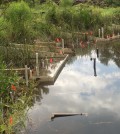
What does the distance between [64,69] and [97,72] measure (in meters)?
1.71

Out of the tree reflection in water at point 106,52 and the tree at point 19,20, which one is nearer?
the tree at point 19,20

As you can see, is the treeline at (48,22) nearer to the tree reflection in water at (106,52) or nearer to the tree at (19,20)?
the tree at (19,20)

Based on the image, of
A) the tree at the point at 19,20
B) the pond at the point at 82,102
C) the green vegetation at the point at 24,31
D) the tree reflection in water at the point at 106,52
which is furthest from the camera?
the tree reflection in water at the point at 106,52

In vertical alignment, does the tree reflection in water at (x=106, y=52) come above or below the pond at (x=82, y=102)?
above

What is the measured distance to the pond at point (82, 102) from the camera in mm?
11719

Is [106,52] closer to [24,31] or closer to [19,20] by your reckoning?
[24,31]

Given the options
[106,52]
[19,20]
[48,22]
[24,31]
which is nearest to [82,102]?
[24,31]

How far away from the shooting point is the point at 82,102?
13.9 meters

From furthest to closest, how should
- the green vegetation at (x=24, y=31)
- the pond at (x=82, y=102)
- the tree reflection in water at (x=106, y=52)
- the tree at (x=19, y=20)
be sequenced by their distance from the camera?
1. the tree reflection in water at (x=106, y=52)
2. the tree at (x=19, y=20)
3. the green vegetation at (x=24, y=31)
4. the pond at (x=82, y=102)

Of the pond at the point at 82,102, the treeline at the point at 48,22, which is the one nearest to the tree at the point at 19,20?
the treeline at the point at 48,22

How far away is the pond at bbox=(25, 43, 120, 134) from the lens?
11.7 m

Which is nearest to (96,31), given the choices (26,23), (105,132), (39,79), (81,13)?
(81,13)

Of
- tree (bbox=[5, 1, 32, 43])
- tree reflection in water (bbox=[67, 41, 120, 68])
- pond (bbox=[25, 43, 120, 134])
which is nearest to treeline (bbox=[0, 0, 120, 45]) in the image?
tree (bbox=[5, 1, 32, 43])

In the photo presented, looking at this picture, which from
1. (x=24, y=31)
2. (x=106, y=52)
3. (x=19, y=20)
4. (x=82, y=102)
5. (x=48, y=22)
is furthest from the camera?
(x=48, y=22)
